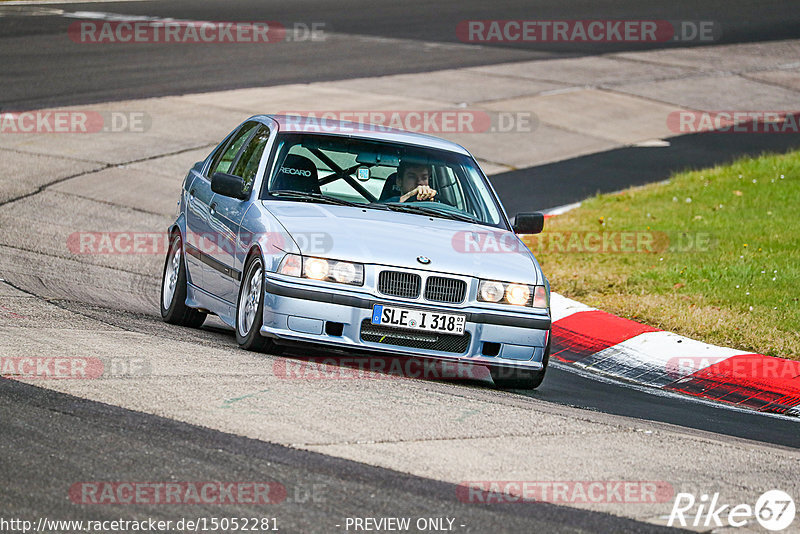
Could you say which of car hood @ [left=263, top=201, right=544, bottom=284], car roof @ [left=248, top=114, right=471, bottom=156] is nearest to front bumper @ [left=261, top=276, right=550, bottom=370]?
car hood @ [left=263, top=201, right=544, bottom=284]

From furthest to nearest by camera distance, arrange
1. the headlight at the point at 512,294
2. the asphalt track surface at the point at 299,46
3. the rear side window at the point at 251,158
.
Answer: the asphalt track surface at the point at 299,46 < the rear side window at the point at 251,158 < the headlight at the point at 512,294

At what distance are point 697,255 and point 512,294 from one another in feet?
17.3

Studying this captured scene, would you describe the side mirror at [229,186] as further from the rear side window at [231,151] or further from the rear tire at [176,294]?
the rear tire at [176,294]

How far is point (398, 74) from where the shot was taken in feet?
79.9

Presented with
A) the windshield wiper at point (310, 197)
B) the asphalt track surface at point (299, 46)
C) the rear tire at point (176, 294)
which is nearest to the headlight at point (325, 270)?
the windshield wiper at point (310, 197)

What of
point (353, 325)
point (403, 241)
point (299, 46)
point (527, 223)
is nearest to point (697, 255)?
point (527, 223)

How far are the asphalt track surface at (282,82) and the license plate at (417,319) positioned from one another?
0.41 meters

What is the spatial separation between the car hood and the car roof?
30.8 inches

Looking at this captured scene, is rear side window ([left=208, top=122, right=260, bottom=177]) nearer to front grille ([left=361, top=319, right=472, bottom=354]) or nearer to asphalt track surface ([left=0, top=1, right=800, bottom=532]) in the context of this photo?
asphalt track surface ([left=0, top=1, right=800, bottom=532])

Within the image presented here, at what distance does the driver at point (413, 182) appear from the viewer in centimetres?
877

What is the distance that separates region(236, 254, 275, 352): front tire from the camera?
7.60 metres

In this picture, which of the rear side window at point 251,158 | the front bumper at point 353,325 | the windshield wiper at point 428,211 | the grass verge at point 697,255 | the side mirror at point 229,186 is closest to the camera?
the front bumper at point 353,325

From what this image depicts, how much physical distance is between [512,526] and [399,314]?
274 centimetres

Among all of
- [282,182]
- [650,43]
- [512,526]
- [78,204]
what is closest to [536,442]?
[512,526]
